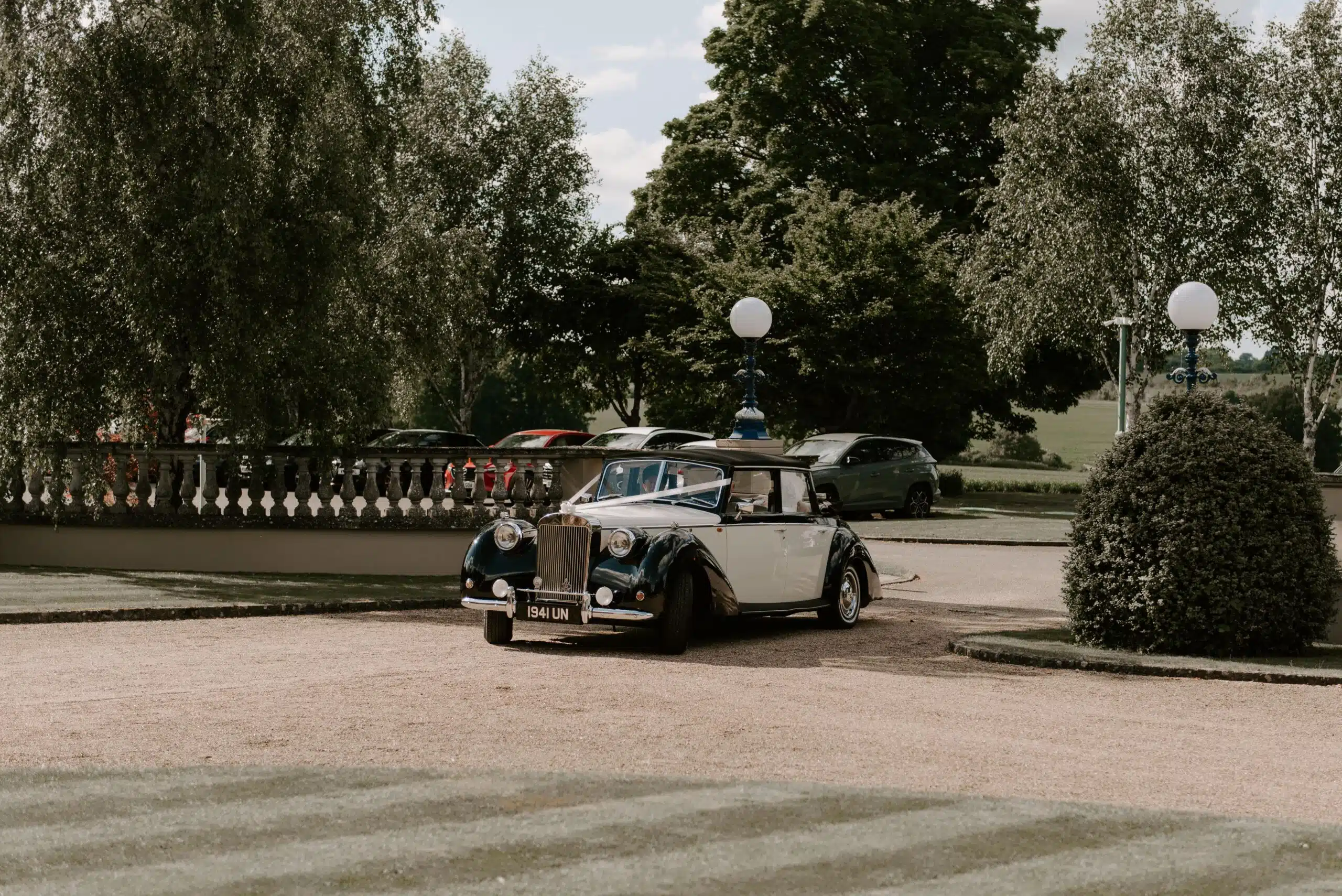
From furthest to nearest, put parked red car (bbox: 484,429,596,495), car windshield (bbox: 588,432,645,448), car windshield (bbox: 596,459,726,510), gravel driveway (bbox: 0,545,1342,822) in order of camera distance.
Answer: parked red car (bbox: 484,429,596,495) < car windshield (bbox: 588,432,645,448) < car windshield (bbox: 596,459,726,510) < gravel driveway (bbox: 0,545,1342,822)

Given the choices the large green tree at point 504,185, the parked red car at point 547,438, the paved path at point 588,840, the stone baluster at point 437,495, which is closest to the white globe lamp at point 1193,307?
the paved path at point 588,840

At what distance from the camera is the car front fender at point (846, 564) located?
49.4 feet

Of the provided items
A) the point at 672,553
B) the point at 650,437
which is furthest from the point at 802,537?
the point at 650,437

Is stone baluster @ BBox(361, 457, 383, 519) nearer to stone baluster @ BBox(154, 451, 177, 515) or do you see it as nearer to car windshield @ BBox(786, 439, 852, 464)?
stone baluster @ BBox(154, 451, 177, 515)

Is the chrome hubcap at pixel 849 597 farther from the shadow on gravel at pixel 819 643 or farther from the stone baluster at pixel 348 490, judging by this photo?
the stone baluster at pixel 348 490

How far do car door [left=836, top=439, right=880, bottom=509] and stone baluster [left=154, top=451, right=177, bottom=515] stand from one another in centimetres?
1624

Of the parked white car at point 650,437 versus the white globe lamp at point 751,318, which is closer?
the white globe lamp at point 751,318

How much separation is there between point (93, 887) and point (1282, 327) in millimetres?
40721

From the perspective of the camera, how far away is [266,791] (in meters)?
7.05

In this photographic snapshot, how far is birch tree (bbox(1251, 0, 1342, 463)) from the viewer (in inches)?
1591

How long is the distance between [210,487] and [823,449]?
54.0ft

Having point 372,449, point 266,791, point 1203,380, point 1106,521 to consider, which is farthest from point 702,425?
point 266,791

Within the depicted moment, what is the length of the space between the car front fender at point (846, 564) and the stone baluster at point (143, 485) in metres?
9.49

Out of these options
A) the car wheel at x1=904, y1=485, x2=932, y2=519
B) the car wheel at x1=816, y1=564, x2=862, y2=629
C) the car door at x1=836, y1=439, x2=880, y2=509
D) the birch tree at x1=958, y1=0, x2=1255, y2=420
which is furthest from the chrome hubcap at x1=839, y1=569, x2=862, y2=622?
the birch tree at x1=958, y1=0, x2=1255, y2=420
